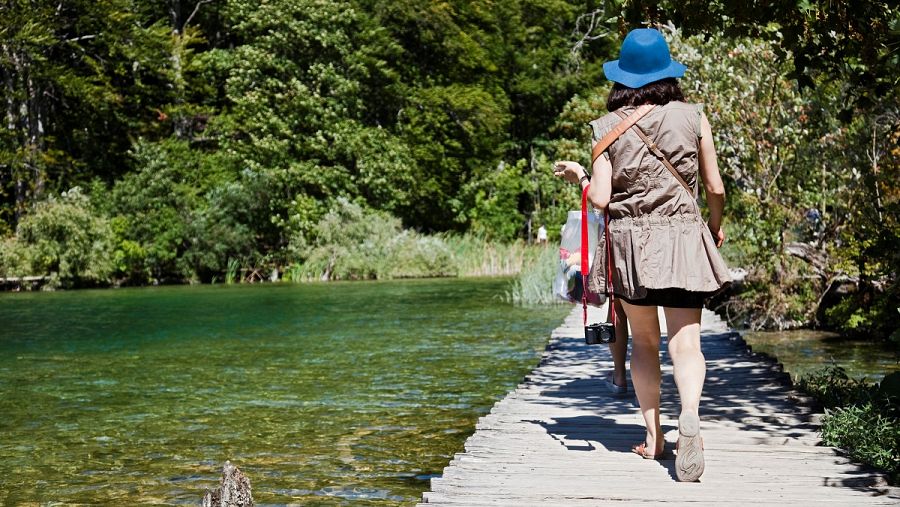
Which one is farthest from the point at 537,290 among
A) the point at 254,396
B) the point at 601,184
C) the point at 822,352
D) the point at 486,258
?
the point at 601,184

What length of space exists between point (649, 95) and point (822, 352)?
324 inches

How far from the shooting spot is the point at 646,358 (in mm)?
5016

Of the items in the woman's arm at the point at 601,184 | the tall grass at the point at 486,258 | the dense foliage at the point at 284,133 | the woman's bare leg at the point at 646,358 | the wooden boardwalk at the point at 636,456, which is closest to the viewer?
the wooden boardwalk at the point at 636,456

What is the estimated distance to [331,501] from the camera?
20.5ft

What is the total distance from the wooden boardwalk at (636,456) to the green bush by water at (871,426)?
0.34ft

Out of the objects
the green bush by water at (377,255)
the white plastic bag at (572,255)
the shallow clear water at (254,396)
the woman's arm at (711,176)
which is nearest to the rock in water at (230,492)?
the shallow clear water at (254,396)

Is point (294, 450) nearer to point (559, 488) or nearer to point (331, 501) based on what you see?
point (331, 501)

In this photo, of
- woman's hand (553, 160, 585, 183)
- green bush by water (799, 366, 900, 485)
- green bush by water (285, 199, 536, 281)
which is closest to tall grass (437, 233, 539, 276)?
green bush by water (285, 199, 536, 281)

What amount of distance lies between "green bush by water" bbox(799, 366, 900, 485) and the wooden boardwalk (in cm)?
10

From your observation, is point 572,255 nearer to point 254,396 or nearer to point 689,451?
point 689,451

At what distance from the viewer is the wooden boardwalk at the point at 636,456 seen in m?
4.53

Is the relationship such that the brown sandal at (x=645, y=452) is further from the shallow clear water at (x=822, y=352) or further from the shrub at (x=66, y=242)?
the shrub at (x=66, y=242)

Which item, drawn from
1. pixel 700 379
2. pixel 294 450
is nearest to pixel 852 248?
pixel 294 450

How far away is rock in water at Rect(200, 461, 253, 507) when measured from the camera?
456 cm
